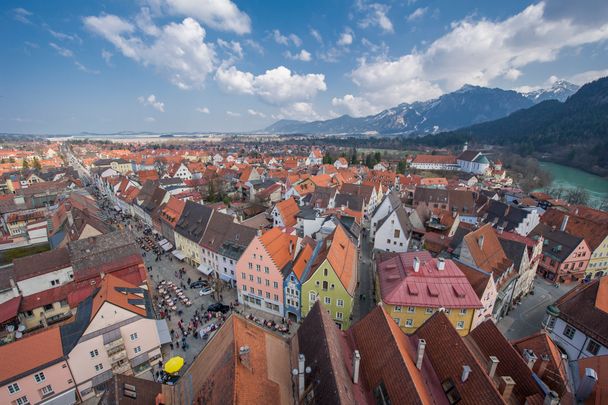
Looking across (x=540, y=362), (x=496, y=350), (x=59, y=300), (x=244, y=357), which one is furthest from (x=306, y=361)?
(x=59, y=300)

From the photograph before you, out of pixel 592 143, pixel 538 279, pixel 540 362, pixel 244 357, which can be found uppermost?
pixel 592 143

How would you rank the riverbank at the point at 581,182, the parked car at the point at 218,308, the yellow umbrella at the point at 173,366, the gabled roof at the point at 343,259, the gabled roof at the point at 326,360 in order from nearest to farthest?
the gabled roof at the point at 326,360 < the yellow umbrella at the point at 173,366 < the gabled roof at the point at 343,259 < the parked car at the point at 218,308 < the riverbank at the point at 581,182

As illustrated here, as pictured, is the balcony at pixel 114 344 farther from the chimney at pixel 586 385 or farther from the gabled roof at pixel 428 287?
the chimney at pixel 586 385

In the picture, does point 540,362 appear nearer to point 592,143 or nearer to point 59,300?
point 59,300

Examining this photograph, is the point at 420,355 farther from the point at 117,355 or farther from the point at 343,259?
the point at 117,355

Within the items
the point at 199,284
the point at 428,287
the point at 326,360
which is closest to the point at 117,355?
the point at 199,284

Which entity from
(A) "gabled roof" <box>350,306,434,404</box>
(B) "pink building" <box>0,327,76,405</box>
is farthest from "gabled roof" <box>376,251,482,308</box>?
(B) "pink building" <box>0,327,76,405</box>

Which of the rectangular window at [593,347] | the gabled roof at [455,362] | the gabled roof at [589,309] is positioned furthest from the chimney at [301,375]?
the rectangular window at [593,347]
